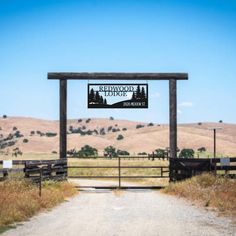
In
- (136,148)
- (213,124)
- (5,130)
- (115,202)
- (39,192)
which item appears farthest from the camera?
(213,124)

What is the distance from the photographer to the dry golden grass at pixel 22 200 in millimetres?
12805

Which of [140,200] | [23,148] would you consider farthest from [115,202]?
[23,148]

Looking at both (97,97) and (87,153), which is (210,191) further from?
(87,153)

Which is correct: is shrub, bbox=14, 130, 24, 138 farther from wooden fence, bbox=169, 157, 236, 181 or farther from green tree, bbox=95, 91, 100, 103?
wooden fence, bbox=169, 157, 236, 181

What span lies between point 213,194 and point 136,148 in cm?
11281

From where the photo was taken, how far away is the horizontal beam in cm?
2422

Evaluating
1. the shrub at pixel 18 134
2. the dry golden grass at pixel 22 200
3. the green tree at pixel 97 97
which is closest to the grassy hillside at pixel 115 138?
the shrub at pixel 18 134

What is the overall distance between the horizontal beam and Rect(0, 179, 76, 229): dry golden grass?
6191 millimetres

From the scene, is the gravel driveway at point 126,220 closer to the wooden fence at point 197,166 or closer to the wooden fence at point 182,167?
the wooden fence at point 182,167

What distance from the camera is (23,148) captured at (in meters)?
136

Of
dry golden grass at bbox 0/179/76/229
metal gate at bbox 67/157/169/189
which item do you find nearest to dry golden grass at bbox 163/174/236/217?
metal gate at bbox 67/157/169/189

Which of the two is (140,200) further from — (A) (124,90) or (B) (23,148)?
(B) (23,148)

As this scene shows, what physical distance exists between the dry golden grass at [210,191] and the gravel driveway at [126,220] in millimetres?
575

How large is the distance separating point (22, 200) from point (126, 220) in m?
3.13
